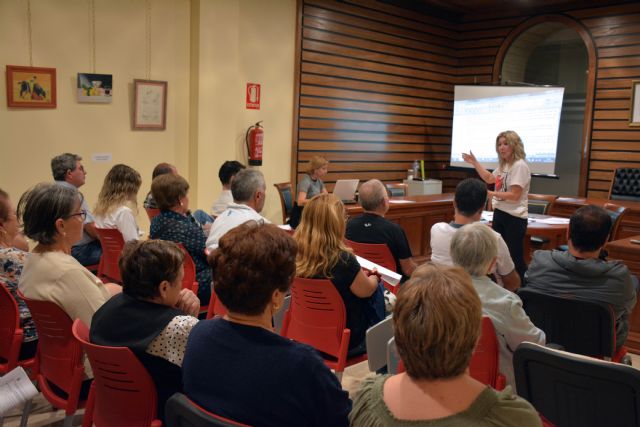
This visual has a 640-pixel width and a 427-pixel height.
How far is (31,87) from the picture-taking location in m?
5.57

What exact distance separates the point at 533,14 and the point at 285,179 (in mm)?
4986

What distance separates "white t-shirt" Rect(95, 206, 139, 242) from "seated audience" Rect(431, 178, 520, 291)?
6.54ft

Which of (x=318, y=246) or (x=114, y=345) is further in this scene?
(x=318, y=246)

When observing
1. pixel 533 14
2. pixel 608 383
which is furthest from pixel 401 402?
pixel 533 14

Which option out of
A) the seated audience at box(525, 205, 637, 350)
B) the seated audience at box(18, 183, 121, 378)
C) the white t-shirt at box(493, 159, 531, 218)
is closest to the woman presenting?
the white t-shirt at box(493, 159, 531, 218)

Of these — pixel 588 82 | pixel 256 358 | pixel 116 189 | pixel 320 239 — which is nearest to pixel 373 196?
pixel 320 239

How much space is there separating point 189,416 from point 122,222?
2.79 m

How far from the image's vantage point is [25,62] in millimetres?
5539

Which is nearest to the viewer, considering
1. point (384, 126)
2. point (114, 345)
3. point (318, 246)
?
point (114, 345)

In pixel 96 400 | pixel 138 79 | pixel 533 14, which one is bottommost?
pixel 96 400

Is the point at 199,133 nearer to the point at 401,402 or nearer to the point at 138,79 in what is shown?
the point at 138,79

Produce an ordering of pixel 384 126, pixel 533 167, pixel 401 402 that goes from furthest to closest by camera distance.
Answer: pixel 384 126, pixel 533 167, pixel 401 402

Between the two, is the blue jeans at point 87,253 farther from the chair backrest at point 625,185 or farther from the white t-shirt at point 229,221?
the chair backrest at point 625,185

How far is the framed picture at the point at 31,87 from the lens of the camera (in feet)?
17.8
